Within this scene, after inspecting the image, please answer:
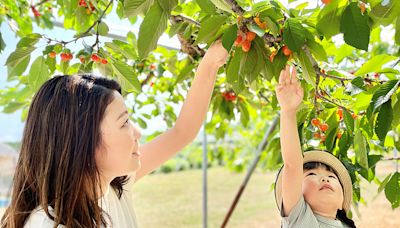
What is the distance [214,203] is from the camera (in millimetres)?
6727

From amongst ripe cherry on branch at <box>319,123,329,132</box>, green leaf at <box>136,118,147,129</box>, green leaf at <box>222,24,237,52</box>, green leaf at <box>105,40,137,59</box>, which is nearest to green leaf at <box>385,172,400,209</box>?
ripe cherry on branch at <box>319,123,329,132</box>

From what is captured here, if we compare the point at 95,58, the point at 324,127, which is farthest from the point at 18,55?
the point at 324,127

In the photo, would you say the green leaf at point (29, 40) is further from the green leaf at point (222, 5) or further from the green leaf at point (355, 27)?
the green leaf at point (355, 27)

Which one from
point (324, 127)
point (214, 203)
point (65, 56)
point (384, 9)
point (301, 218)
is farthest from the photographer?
point (214, 203)

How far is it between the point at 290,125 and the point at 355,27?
10.8 inches

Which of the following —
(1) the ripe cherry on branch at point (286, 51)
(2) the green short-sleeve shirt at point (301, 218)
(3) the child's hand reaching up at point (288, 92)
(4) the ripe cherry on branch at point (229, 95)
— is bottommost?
(2) the green short-sleeve shirt at point (301, 218)

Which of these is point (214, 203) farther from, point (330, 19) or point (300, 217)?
point (330, 19)

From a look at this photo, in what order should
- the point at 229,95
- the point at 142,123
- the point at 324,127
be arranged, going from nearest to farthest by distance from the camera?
1. the point at 324,127
2. the point at 229,95
3. the point at 142,123

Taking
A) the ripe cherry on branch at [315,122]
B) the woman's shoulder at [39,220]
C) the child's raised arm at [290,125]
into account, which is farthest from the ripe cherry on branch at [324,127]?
the woman's shoulder at [39,220]

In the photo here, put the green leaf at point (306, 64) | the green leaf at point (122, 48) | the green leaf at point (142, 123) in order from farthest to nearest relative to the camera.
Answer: the green leaf at point (142, 123) → the green leaf at point (122, 48) → the green leaf at point (306, 64)

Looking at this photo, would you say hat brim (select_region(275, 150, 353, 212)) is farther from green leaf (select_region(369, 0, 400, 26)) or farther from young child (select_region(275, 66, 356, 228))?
green leaf (select_region(369, 0, 400, 26))

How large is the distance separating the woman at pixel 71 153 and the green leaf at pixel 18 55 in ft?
0.81

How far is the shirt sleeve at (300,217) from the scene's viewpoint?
116 centimetres

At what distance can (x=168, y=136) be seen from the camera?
4.27 ft
